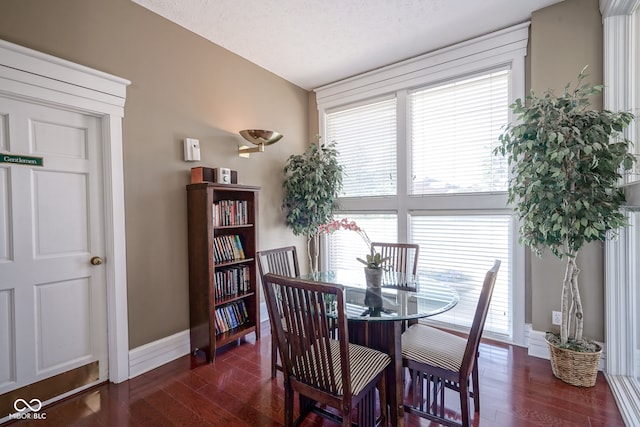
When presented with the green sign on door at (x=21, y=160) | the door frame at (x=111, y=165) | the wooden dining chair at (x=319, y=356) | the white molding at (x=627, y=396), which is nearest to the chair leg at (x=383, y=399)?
the wooden dining chair at (x=319, y=356)

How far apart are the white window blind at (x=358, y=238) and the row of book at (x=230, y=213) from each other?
4.62ft

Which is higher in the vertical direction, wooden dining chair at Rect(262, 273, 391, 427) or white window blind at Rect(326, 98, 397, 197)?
white window blind at Rect(326, 98, 397, 197)

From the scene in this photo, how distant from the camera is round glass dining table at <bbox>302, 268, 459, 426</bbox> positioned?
1706 mm

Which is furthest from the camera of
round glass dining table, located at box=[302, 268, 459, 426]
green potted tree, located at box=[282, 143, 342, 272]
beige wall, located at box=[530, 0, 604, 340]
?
green potted tree, located at box=[282, 143, 342, 272]

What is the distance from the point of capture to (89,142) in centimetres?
224

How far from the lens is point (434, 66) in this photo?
319 cm

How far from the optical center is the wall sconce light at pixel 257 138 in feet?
10.2

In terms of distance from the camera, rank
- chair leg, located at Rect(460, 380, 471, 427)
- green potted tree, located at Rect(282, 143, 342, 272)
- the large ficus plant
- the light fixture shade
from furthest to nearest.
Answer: green potted tree, located at Rect(282, 143, 342, 272), the light fixture shade, the large ficus plant, chair leg, located at Rect(460, 380, 471, 427)

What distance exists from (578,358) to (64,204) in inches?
150

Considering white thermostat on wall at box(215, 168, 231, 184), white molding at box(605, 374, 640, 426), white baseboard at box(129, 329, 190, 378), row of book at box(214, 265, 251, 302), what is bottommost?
white molding at box(605, 374, 640, 426)

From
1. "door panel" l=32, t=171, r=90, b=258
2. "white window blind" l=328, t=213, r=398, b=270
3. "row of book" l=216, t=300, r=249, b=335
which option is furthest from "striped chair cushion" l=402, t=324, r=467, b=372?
"door panel" l=32, t=171, r=90, b=258

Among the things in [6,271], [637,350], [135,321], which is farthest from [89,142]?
[637,350]

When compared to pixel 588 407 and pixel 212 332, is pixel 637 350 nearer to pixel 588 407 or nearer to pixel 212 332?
pixel 588 407

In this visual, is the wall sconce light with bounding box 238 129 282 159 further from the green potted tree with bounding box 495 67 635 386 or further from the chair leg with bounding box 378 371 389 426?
the chair leg with bounding box 378 371 389 426
